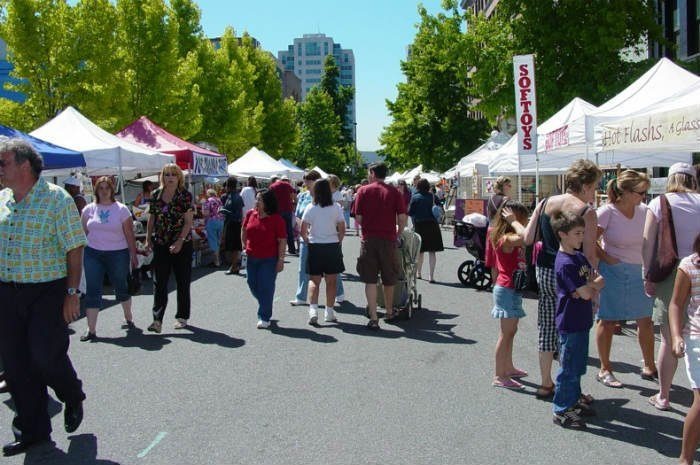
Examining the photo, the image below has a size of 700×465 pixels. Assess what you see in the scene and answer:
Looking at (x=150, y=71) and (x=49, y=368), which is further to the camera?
(x=150, y=71)

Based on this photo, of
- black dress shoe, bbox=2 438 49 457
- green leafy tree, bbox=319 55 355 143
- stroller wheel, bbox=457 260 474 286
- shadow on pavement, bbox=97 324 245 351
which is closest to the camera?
black dress shoe, bbox=2 438 49 457

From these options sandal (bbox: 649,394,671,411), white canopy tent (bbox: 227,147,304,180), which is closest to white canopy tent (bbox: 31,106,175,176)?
sandal (bbox: 649,394,671,411)

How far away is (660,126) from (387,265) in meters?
3.44

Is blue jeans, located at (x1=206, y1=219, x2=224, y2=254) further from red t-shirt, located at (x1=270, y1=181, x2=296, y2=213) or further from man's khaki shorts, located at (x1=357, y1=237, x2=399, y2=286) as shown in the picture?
man's khaki shorts, located at (x1=357, y1=237, x2=399, y2=286)

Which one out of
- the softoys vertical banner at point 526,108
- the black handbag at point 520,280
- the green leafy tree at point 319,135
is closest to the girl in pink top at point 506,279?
the black handbag at point 520,280

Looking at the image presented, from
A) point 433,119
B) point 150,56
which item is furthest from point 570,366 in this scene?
point 433,119

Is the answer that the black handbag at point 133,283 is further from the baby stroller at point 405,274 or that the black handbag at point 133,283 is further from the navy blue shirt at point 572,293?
the navy blue shirt at point 572,293

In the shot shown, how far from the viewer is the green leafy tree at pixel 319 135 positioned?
247 feet

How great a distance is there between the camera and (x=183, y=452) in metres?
4.53

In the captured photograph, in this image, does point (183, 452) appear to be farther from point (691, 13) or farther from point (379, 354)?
point (691, 13)

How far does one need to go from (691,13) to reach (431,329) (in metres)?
22.7

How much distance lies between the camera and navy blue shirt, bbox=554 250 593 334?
4.88 metres

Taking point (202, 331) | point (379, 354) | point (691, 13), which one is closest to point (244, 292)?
point (202, 331)

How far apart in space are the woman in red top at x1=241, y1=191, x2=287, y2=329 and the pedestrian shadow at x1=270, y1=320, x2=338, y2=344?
0.17 m
